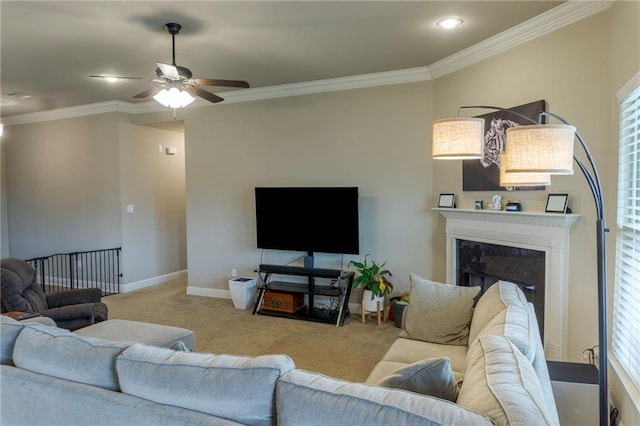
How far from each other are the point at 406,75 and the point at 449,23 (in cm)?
127

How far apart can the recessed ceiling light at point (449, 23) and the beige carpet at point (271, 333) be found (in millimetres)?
2912

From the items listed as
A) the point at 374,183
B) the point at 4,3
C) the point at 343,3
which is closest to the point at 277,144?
the point at 374,183

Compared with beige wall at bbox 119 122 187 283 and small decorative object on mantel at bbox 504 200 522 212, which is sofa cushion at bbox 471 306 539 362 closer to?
small decorative object on mantel at bbox 504 200 522 212

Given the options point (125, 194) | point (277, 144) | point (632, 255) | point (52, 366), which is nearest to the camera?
point (52, 366)

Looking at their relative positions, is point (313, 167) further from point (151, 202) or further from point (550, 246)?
point (151, 202)

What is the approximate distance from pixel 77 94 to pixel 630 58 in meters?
6.05

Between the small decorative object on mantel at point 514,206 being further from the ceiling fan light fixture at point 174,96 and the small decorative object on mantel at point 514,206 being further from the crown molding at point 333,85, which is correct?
the ceiling fan light fixture at point 174,96

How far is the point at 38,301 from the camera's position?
361cm

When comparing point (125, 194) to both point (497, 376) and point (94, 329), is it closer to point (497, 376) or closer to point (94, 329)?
point (94, 329)

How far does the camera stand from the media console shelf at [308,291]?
4633 mm

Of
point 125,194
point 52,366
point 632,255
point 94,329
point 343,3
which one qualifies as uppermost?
point 343,3

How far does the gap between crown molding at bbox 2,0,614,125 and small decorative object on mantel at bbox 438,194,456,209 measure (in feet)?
4.25

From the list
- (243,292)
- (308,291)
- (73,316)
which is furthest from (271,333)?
(73,316)

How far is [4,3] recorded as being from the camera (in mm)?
2844
